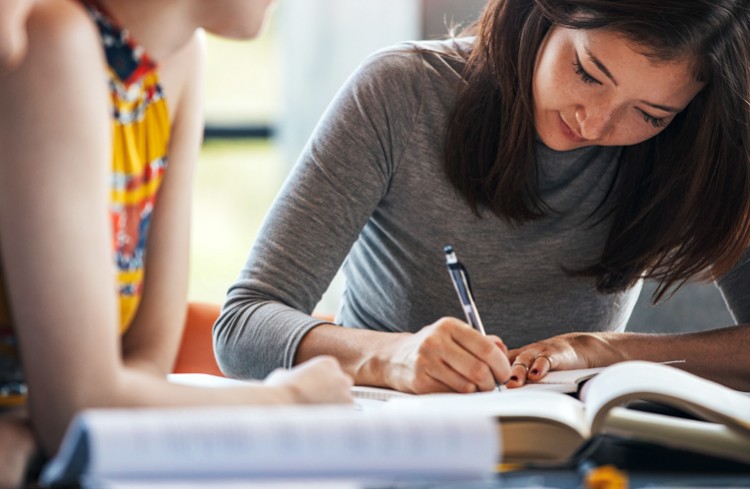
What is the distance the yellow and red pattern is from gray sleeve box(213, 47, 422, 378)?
0.32 metres

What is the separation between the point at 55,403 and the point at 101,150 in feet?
0.60

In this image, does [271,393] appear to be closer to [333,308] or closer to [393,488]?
[393,488]

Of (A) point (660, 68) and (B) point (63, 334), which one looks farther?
(A) point (660, 68)

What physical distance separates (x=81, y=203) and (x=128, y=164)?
0.44 ft

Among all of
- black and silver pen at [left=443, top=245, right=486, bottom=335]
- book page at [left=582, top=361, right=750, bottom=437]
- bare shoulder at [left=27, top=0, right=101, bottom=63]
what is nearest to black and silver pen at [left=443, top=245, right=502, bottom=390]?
black and silver pen at [left=443, top=245, right=486, bottom=335]

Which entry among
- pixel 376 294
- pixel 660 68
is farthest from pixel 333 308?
pixel 660 68

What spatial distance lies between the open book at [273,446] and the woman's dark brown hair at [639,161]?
802 mm

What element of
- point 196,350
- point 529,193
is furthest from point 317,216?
point 196,350

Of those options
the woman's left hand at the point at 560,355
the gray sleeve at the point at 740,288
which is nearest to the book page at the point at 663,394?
the woman's left hand at the point at 560,355

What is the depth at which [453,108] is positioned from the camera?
1405 millimetres

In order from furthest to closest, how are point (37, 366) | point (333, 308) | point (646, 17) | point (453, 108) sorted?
1. point (333, 308)
2. point (453, 108)
3. point (646, 17)
4. point (37, 366)

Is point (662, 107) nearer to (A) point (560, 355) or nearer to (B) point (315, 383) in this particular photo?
(A) point (560, 355)

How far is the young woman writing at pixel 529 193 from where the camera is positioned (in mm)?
1234

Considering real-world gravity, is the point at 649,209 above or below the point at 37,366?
below
